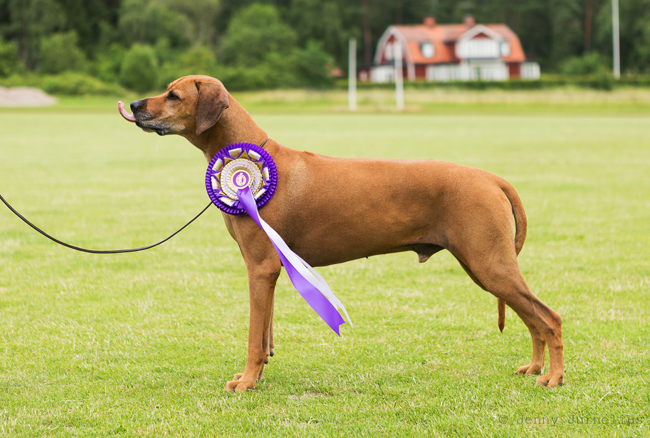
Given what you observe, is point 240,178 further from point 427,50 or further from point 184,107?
point 427,50

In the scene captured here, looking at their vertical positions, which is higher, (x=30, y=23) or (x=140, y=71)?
(x=30, y=23)

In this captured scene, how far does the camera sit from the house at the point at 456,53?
9894 cm

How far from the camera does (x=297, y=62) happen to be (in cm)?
8469

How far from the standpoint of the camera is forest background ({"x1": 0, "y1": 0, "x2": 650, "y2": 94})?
7725cm

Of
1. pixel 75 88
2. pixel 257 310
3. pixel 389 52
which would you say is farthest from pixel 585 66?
pixel 257 310

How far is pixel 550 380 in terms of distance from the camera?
4.66m

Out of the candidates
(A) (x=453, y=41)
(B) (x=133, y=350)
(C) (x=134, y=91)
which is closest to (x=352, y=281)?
(B) (x=133, y=350)

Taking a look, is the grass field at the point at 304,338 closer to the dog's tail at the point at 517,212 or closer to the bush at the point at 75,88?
the dog's tail at the point at 517,212

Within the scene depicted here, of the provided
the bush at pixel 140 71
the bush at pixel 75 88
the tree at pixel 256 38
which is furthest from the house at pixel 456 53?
the bush at pixel 75 88

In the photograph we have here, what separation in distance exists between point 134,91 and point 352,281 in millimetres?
69418

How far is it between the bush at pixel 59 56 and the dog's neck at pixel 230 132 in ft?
276

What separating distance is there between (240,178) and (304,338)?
186 centimetres

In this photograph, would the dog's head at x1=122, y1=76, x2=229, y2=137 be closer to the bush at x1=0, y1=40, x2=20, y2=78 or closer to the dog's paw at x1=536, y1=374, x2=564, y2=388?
the dog's paw at x1=536, y1=374, x2=564, y2=388

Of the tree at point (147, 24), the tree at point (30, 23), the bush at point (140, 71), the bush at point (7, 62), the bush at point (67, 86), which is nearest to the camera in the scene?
the bush at point (7, 62)
